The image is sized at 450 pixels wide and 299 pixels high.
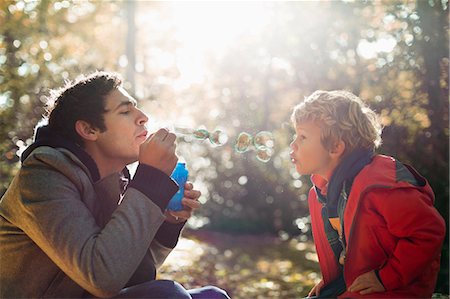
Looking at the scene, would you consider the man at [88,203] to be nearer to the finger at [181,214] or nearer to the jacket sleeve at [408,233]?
the finger at [181,214]

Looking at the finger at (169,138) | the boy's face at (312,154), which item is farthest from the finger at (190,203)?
the boy's face at (312,154)

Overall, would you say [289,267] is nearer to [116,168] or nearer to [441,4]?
[441,4]

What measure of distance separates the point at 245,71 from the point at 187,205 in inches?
425

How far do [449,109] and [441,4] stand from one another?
1.20 m

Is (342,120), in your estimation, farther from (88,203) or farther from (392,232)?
(88,203)

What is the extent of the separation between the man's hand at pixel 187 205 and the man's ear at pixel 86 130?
17.6 inches

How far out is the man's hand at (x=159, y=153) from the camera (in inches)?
73.8

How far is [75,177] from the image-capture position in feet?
6.00

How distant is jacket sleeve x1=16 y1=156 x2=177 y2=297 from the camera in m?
1.63

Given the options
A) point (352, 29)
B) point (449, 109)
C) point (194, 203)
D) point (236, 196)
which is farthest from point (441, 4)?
point (236, 196)

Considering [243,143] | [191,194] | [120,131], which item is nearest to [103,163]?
[120,131]

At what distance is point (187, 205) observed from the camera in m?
2.24

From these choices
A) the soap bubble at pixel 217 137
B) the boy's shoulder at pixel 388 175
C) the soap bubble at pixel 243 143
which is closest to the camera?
the boy's shoulder at pixel 388 175

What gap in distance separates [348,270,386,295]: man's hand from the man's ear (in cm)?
119
